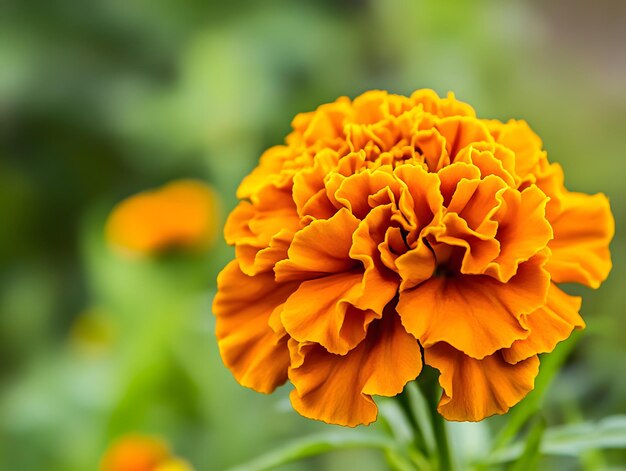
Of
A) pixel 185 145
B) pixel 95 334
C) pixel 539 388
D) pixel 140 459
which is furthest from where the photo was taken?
pixel 185 145

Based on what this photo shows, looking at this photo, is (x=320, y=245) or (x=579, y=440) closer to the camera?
(x=320, y=245)

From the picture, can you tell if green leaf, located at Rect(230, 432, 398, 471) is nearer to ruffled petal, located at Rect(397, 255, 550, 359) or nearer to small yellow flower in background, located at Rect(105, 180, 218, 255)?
ruffled petal, located at Rect(397, 255, 550, 359)

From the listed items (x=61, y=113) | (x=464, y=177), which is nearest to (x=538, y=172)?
(x=464, y=177)

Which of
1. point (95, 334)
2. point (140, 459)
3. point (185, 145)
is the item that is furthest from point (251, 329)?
point (185, 145)

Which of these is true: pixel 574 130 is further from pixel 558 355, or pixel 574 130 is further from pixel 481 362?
pixel 481 362

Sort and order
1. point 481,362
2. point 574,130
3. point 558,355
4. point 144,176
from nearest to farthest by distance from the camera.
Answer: point 481,362 → point 558,355 → point 574,130 → point 144,176

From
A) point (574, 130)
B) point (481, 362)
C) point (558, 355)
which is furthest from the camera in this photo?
point (574, 130)

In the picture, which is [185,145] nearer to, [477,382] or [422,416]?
[422,416]

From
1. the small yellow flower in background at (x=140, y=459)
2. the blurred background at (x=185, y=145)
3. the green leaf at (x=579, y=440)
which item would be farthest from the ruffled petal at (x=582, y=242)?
the small yellow flower in background at (x=140, y=459)

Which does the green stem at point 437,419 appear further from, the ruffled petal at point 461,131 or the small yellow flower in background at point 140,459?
the small yellow flower in background at point 140,459
